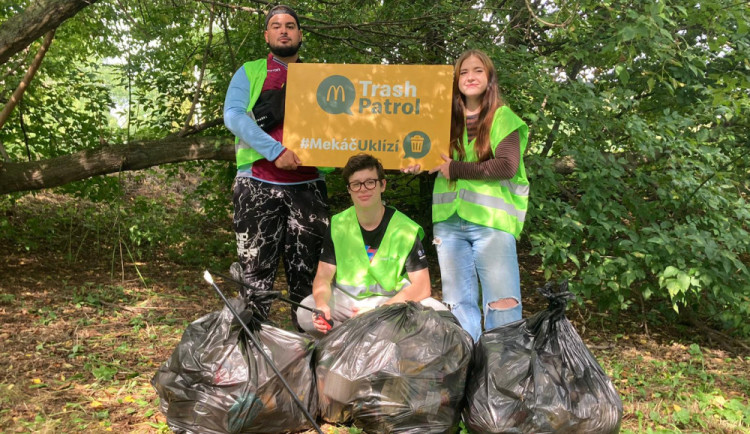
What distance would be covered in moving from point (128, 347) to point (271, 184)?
147 centimetres

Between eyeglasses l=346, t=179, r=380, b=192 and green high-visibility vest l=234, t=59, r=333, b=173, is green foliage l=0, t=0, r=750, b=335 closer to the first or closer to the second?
green high-visibility vest l=234, t=59, r=333, b=173

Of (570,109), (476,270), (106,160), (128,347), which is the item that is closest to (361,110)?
(476,270)

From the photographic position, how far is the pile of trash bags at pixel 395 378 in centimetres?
240

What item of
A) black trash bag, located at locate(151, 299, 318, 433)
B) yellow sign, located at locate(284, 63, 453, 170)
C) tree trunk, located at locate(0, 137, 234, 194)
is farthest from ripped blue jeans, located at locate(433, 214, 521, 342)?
tree trunk, located at locate(0, 137, 234, 194)

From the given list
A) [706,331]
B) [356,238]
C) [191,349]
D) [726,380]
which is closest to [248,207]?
[356,238]

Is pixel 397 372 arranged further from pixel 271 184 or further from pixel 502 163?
pixel 271 184

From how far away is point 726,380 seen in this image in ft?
13.0

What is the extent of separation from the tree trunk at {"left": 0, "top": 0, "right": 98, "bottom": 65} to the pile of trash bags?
8.72ft

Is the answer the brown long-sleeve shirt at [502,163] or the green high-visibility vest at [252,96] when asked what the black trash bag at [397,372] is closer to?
the brown long-sleeve shirt at [502,163]

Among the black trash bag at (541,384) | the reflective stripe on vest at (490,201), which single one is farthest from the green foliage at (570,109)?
the black trash bag at (541,384)

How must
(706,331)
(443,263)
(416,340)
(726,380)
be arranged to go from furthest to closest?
(706,331) < (726,380) < (443,263) < (416,340)

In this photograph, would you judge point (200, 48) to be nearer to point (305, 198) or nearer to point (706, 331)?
point (305, 198)

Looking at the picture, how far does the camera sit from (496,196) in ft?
9.73

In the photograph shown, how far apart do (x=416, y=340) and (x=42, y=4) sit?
11.1ft
